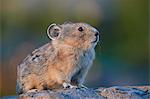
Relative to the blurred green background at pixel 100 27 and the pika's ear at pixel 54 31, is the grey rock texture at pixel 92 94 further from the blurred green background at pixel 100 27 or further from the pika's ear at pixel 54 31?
the blurred green background at pixel 100 27

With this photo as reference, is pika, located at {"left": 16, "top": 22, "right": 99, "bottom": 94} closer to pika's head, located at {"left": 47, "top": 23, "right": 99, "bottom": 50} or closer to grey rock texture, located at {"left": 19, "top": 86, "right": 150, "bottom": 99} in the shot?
pika's head, located at {"left": 47, "top": 23, "right": 99, "bottom": 50}

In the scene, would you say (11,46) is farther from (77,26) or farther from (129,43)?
(77,26)

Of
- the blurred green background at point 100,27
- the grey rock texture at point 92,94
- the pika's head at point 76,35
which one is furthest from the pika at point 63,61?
the blurred green background at point 100,27

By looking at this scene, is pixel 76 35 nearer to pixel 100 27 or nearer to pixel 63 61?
pixel 63 61

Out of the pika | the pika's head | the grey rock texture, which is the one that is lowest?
the grey rock texture

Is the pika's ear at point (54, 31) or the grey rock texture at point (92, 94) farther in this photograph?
the pika's ear at point (54, 31)

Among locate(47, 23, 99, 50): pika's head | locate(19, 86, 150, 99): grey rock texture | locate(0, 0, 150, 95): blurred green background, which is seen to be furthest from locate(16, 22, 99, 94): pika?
locate(0, 0, 150, 95): blurred green background
